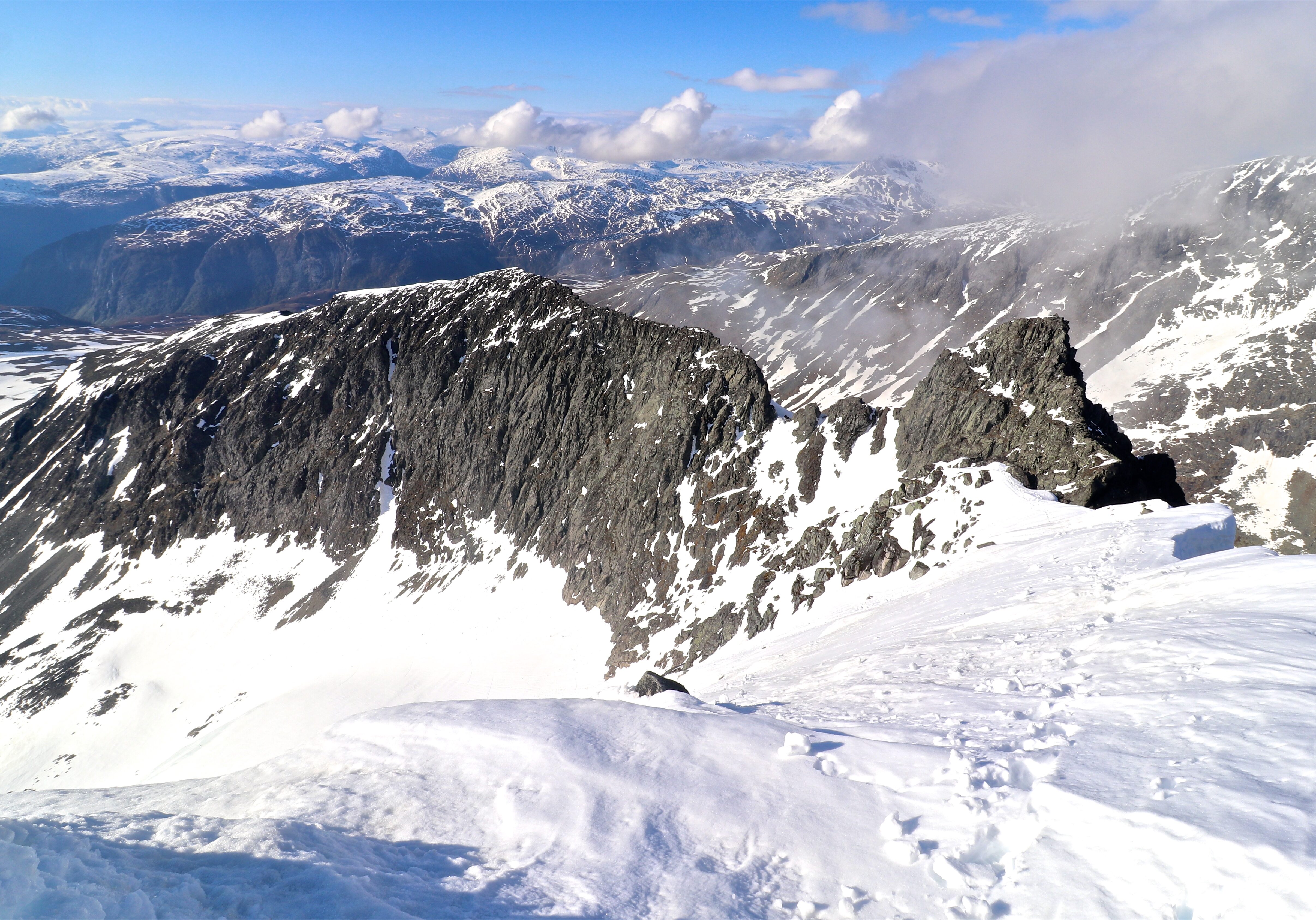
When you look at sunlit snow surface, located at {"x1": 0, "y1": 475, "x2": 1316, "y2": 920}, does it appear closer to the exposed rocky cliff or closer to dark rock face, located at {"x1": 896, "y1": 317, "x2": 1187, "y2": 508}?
the exposed rocky cliff

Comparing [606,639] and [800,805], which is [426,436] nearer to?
[606,639]

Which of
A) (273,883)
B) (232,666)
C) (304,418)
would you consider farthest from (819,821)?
(304,418)

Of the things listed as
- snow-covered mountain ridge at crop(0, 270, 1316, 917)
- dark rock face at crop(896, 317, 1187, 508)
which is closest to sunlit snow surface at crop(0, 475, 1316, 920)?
snow-covered mountain ridge at crop(0, 270, 1316, 917)

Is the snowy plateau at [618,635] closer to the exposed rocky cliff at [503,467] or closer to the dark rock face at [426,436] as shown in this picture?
the exposed rocky cliff at [503,467]

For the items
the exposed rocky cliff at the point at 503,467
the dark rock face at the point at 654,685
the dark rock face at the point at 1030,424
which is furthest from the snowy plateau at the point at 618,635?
the dark rock face at the point at 654,685

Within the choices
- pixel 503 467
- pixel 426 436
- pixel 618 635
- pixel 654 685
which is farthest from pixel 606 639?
pixel 426 436

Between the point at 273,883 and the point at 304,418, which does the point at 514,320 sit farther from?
the point at 273,883
